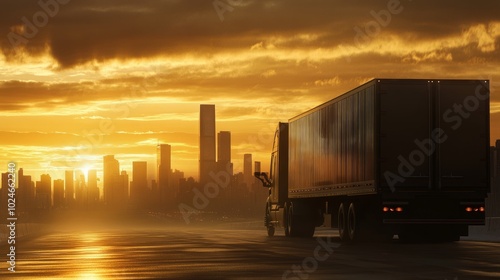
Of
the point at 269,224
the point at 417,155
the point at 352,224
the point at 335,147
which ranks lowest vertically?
the point at 269,224

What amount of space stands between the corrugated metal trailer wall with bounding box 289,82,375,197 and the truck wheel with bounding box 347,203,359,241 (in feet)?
2.05

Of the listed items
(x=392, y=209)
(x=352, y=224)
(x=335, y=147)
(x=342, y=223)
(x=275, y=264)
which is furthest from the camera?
(x=335, y=147)

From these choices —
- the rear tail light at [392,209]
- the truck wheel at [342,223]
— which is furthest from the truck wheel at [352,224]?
the rear tail light at [392,209]

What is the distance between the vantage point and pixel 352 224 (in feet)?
105

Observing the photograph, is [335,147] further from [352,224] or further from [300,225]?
[300,225]

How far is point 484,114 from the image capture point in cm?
3011

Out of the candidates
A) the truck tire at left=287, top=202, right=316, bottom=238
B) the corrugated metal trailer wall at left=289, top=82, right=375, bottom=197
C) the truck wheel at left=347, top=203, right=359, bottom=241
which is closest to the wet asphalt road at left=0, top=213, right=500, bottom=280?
the truck wheel at left=347, top=203, right=359, bottom=241

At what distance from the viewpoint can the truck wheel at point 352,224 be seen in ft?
104

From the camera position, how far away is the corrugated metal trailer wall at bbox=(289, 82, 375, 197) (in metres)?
30.4

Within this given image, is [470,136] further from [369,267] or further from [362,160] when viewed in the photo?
[369,267]

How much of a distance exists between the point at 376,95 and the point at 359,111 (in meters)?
1.65

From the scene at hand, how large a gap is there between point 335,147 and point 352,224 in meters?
2.89

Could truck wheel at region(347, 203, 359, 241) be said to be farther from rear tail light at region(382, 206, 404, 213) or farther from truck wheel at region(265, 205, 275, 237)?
truck wheel at region(265, 205, 275, 237)

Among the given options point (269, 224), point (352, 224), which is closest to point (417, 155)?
point (352, 224)
